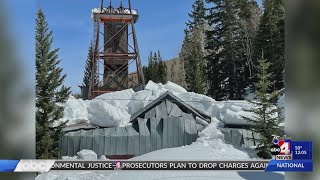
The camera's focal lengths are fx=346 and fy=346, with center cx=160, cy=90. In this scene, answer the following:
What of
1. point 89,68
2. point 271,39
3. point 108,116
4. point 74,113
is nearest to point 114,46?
point 89,68

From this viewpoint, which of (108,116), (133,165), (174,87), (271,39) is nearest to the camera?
(133,165)

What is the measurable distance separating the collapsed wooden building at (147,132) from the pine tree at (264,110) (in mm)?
651

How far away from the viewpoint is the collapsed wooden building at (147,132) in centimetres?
328

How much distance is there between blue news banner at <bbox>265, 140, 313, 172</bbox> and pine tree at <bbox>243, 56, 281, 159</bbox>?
91 centimetres

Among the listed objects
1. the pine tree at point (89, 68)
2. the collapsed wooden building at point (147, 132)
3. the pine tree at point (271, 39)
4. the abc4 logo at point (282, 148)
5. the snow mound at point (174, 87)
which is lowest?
the collapsed wooden building at point (147, 132)

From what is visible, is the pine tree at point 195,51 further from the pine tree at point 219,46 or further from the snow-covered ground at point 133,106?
the snow-covered ground at point 133,106

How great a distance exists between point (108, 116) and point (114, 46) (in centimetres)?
204

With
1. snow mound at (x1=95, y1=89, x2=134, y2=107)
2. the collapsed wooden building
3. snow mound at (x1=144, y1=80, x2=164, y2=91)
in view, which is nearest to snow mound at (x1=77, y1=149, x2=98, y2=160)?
the collapsed wooden building

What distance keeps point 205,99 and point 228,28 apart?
75 cm

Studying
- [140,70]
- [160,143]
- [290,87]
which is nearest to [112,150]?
[160,143]

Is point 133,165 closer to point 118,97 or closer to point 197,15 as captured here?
point 197,15

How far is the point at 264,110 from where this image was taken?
3316 millimetres

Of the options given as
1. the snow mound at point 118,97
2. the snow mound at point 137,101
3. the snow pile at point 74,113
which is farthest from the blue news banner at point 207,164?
the snow pile at point 74,113

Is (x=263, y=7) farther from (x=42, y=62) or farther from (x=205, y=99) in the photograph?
(x=42, y=62)
